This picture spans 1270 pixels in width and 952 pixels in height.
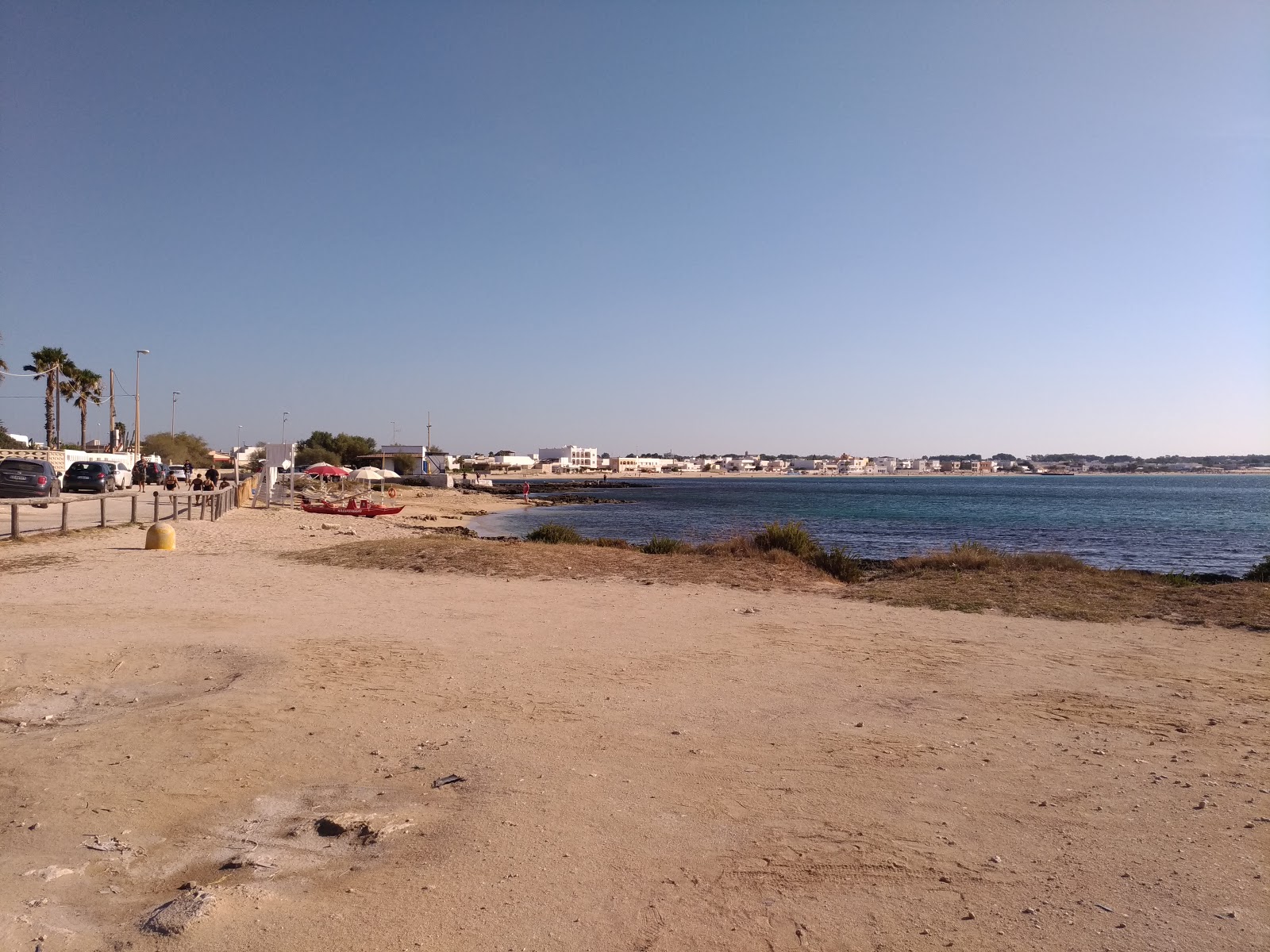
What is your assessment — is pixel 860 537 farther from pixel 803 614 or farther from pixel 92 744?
pixel 92 744

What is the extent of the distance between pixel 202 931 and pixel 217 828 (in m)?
1.18

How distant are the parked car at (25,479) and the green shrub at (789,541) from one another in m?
21.0

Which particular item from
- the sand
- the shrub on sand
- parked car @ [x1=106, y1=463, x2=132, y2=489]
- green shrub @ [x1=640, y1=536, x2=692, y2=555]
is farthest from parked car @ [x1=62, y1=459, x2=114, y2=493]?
the shrub on sand

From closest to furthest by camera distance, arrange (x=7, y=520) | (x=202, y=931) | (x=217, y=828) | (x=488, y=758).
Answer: (x=202, y=931)
(x=217, y=828)
(x=488, y=758)
(x=7, y=520)

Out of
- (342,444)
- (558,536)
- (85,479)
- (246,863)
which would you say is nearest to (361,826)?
(246,863)

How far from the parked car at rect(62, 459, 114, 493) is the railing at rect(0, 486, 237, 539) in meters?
4.29

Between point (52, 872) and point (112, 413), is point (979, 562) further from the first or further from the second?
point (112, 413)

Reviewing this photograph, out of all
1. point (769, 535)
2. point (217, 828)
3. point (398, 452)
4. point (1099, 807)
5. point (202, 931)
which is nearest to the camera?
point (202, 931)

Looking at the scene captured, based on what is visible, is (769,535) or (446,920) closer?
(446,920)

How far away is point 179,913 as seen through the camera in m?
3.69

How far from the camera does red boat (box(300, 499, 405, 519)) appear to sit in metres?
35.2

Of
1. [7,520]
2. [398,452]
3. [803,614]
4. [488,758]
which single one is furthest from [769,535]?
[398,452]

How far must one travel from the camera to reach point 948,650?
392 inches

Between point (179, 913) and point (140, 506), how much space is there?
2827cm
